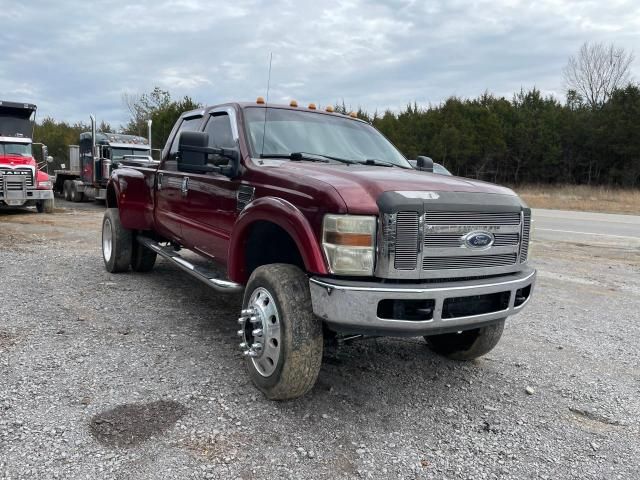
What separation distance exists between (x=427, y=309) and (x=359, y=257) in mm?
486

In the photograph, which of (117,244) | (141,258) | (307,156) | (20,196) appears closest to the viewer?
(307,156)

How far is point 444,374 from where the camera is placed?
3.99 meters

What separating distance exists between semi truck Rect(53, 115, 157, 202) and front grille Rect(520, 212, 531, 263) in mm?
14304

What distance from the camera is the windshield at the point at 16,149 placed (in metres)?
15.2

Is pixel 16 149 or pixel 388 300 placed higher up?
pixel 16 149

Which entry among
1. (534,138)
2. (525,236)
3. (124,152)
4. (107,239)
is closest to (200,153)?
(525,236)

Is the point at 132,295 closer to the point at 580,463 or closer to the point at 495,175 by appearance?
the point at 580,463

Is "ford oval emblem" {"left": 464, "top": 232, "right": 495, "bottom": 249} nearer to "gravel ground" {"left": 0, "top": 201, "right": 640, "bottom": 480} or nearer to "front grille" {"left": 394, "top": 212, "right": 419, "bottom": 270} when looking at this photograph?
"front grille" {"left": 394, "top": 212, "right": 419, "bottom": 270}

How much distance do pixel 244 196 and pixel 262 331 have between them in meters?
1.02

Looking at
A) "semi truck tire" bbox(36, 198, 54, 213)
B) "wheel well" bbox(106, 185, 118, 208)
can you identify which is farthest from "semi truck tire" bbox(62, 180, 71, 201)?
"wheel well" bbox(106, 185, 118, 208)

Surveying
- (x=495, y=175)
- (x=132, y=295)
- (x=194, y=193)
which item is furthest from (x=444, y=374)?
(x=495, y=175)

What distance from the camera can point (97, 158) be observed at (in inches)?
691

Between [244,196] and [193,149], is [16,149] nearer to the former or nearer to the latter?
[193,149]

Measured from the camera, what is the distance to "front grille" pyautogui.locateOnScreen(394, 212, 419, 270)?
289cm
